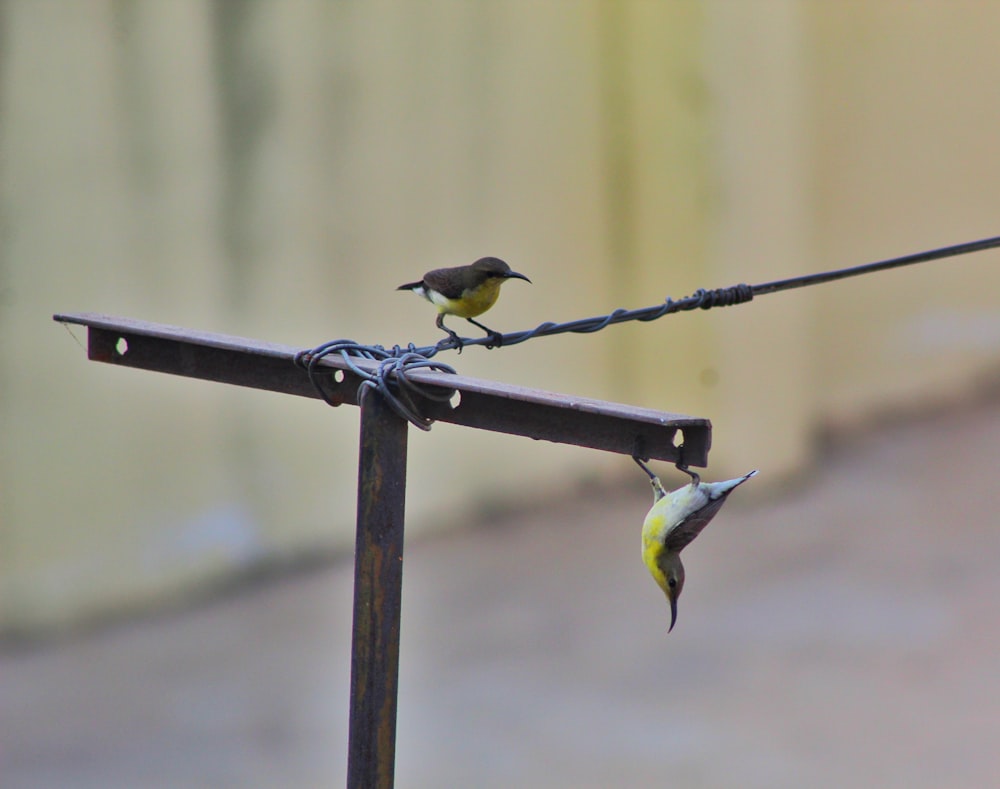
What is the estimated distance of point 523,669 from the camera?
274 inches

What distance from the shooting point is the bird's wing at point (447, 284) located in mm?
3721

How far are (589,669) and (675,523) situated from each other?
4.76 m

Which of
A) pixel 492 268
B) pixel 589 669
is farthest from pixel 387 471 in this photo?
pixel 589 669

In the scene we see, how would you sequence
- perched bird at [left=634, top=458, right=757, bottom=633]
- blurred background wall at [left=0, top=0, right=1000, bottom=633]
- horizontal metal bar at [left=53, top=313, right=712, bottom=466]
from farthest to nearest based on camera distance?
blurred background wall at [left=0, top=0, right=1000, bottom=633] < perched bird at [left=634, top=458, right=757, bottom=633] < horizontal metal bar at [left=53, top=313, right=712, bottom=466]

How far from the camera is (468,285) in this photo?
370cm

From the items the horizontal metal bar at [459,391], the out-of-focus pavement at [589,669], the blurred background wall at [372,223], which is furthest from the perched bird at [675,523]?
the blurred background wall at [372,223]

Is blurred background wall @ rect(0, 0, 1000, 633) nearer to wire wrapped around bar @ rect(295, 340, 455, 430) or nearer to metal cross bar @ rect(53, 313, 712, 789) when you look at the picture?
wire wrapped around bar @ rect(295, 340, 455, 430)

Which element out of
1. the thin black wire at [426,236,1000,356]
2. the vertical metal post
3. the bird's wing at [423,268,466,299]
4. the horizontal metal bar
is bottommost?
the vertical metal post

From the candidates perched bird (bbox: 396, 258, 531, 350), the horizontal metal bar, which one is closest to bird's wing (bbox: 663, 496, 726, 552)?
the horizontal metal bar

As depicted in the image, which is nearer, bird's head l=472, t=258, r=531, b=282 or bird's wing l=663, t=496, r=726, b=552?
bird's wing l=663, t=496, r=726, b=552

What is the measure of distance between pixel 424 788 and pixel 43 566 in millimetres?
2392

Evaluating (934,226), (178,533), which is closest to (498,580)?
(178,533)

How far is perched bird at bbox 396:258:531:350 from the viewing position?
12.1 ft

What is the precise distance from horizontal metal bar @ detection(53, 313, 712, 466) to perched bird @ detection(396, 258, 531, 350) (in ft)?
3.50
